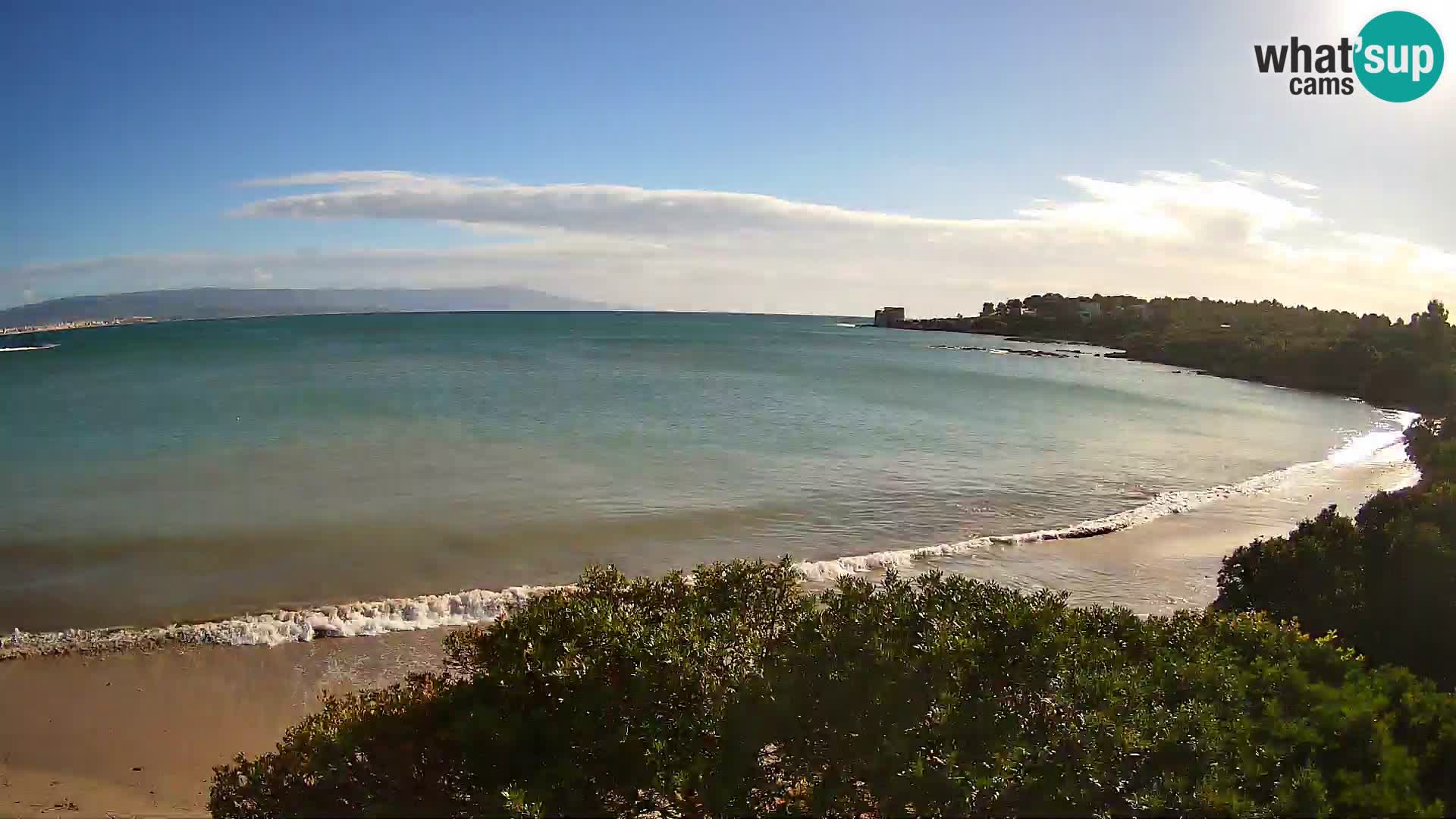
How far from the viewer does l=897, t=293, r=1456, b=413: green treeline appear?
154 feet

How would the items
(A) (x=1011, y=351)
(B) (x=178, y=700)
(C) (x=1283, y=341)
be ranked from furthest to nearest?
(A) (x=1011, y=351), (C) (x=1283, y=341), (B) (x=178, y=700)

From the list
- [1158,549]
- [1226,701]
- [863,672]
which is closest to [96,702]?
[863,672]

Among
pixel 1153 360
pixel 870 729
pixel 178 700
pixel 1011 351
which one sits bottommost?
pixel 178 700

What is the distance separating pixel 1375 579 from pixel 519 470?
18.0m

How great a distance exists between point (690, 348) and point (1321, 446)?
68.3 m

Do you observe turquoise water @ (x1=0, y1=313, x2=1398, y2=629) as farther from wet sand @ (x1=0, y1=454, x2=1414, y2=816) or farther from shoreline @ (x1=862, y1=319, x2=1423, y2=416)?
shoreline @ (x1=862, y1=319, x2=1423, y2=416)

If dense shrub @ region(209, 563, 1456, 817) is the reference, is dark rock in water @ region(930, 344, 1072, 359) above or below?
above

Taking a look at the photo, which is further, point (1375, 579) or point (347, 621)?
point (347, 621)

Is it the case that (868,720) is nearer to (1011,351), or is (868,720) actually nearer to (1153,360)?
(1153,360)

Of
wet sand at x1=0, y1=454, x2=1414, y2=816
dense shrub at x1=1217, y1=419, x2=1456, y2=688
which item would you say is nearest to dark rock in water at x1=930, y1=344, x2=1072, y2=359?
wet sand at x1=0, y1=454, x2=1414, y2=816

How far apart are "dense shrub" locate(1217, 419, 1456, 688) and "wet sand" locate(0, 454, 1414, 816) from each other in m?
2.95

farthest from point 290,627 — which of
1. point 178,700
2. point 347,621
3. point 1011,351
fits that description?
point 1011,351

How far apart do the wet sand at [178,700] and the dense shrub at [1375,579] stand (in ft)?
9.69

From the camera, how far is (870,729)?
551cm
